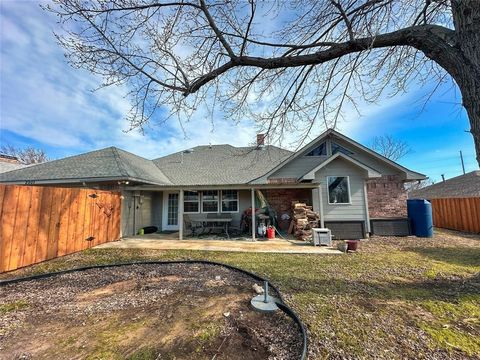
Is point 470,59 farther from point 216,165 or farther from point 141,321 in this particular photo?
point 216,165

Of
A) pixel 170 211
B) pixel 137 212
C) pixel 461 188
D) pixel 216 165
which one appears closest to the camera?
pixel 137 212

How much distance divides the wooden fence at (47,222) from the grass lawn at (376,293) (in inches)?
16.8

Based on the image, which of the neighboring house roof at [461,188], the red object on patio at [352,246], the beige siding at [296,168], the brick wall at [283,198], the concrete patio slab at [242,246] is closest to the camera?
the red object on patio at [352,246]

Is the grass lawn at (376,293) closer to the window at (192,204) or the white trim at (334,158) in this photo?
the white trim at (334,158)

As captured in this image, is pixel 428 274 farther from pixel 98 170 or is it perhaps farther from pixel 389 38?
pixel 98 170

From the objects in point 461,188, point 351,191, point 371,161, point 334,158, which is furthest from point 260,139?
point 461,188

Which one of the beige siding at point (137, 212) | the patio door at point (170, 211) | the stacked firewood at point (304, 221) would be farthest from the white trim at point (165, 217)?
the stacked firewood at point (304, 221)

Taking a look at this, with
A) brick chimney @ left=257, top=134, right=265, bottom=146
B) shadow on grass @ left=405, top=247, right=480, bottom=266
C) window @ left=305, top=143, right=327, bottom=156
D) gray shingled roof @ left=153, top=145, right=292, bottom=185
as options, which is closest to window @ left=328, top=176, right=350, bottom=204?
window @ left=305, top=143, right=327, bottom=156

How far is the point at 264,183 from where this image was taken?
10836mm

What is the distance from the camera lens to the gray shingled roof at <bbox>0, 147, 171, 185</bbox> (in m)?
10.1

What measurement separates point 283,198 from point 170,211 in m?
6.39

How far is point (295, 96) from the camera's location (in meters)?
5.39

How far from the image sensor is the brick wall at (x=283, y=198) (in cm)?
1195

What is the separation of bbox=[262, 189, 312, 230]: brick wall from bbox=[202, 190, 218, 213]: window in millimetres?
2929
